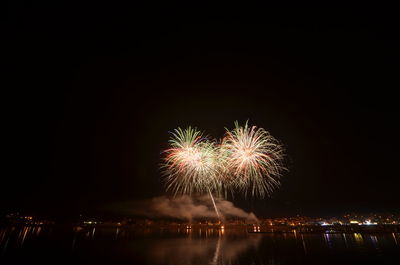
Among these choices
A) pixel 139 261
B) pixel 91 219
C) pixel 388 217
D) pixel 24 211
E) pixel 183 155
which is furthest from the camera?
pixel 388 217

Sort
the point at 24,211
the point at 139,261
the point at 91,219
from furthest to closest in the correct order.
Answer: the point at 91,219 → the point at 24,211 → the point at 139,261

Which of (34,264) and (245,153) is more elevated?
(245,153)

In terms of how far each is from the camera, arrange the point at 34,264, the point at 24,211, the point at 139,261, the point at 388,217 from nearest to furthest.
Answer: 1. the point at 34,264
2. the point at 139,261
3. the point at 24,211
4. the point at 388,217

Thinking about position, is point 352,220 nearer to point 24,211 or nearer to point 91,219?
point 91,219

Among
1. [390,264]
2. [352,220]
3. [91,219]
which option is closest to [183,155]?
[390,264]

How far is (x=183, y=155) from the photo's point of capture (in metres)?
24.4

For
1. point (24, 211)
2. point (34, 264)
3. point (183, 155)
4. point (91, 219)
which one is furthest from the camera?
point (91, 219)

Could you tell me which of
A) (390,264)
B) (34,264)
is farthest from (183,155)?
(390,264)

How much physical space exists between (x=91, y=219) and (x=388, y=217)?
8891 inches

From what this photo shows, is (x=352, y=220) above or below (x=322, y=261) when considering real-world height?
above

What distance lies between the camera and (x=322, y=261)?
938 inches

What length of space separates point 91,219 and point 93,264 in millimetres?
170319

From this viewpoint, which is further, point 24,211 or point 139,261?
point 24,211

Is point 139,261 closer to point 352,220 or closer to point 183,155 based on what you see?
point 183,155
